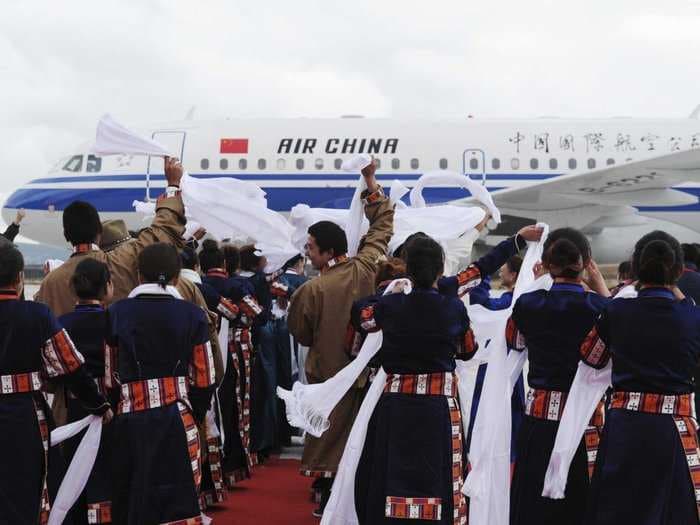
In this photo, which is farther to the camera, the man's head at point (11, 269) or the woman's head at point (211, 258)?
the woman's head at point (211, 258)

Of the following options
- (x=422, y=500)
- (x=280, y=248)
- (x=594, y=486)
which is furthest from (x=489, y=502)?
(x=280, y=248)

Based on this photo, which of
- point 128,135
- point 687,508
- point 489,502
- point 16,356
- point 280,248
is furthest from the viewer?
point 280,248

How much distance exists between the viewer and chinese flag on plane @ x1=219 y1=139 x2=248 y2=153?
18562 millimetres

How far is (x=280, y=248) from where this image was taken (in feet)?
22.4

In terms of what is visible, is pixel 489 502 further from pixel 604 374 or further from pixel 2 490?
pixel 2 490

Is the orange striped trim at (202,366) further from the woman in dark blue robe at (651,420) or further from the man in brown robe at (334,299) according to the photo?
the woman in dark blue robe at (651,420)

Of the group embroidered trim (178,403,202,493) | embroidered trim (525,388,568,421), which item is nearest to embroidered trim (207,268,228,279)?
Answer: embroidered trim (178,403,202,493)

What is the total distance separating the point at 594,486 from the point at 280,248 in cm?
310

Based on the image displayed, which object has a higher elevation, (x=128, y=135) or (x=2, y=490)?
(x=128, y=135)

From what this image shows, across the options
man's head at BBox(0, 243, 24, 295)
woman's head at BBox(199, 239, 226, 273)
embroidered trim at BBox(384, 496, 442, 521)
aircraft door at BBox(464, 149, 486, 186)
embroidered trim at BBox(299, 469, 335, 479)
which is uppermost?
aircraft door at BBox(464, 149, 486, 186)

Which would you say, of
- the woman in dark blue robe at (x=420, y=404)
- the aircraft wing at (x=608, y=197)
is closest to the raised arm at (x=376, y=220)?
the woman in dark blue robe at (x=420, y=404)

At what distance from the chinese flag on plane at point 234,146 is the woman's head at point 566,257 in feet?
46.6

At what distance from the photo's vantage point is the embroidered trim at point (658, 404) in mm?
4223

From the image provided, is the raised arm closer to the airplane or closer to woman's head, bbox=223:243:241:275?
woman's head, bbox=223:243:241:275
